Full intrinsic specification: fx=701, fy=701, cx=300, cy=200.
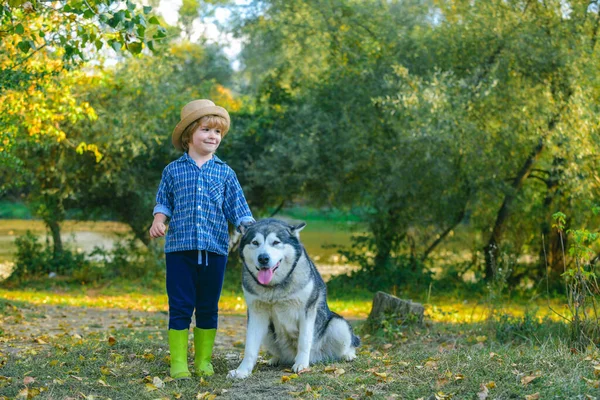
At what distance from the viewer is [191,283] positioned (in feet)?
18.2

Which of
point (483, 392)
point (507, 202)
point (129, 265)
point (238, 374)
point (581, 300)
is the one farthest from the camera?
point (129, 265)

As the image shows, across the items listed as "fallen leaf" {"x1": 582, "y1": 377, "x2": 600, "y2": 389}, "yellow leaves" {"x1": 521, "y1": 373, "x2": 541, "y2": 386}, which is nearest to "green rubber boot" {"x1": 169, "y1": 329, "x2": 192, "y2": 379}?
"yellow leaves" {"x1": 521, "y1": 373, "x2": 541, "y2": 386}

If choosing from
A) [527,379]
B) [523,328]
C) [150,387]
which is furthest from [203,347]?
[523,328]

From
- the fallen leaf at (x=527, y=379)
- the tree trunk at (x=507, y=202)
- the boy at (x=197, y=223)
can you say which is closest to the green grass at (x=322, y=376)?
the fallen leaf at (x=527, y=379)

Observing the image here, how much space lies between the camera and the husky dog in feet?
17.4

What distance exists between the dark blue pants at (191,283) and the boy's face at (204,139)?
0.82 m

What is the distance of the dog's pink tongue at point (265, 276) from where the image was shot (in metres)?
5.29

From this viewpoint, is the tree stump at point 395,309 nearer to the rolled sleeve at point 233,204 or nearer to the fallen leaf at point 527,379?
the rolled sleeve at point 233,204

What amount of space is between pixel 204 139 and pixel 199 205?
534 mm

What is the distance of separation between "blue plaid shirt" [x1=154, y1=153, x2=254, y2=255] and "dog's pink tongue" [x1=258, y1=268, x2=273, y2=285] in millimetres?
448

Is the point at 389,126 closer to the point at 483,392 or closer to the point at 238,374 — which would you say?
the point at 238,374

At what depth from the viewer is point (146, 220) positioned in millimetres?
16062

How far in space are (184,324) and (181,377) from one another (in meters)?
0.41

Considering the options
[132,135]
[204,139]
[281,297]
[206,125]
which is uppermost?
[132,135]
